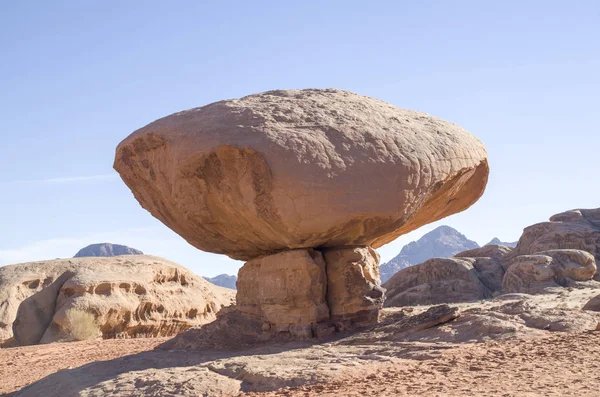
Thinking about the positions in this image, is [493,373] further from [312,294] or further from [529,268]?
[529,268]

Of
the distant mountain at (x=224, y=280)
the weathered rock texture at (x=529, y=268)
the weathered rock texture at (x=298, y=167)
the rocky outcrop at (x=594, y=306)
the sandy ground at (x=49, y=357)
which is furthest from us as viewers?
the distant mountain at (x=224, y=280)

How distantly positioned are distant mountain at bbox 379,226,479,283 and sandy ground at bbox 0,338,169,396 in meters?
96.1

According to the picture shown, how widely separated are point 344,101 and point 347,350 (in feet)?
12.3

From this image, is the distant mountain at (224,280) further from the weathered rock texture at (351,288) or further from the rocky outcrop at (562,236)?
the weathered rock texture at (351,288)

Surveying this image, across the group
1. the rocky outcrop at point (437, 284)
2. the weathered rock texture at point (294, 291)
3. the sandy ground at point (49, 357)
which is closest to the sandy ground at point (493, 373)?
the weathered rock texture at point (294, 291)

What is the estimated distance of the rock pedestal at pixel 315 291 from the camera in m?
9.32

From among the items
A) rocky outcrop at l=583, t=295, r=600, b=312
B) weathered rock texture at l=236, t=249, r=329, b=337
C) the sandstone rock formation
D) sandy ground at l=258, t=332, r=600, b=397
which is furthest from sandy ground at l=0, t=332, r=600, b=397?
the sandstone rock formation

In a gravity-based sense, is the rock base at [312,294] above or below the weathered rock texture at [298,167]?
below

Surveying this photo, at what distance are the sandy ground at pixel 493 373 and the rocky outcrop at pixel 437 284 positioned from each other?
9.25m

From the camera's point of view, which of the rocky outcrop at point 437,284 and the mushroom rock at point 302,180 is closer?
the mushroom rock at point 302,180


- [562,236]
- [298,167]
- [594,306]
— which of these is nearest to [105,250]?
[562,236]

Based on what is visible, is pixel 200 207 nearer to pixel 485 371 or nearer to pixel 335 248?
pixel 335 248

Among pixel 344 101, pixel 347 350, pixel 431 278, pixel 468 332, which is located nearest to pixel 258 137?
pixel 344 101

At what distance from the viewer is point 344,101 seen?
1002cm
